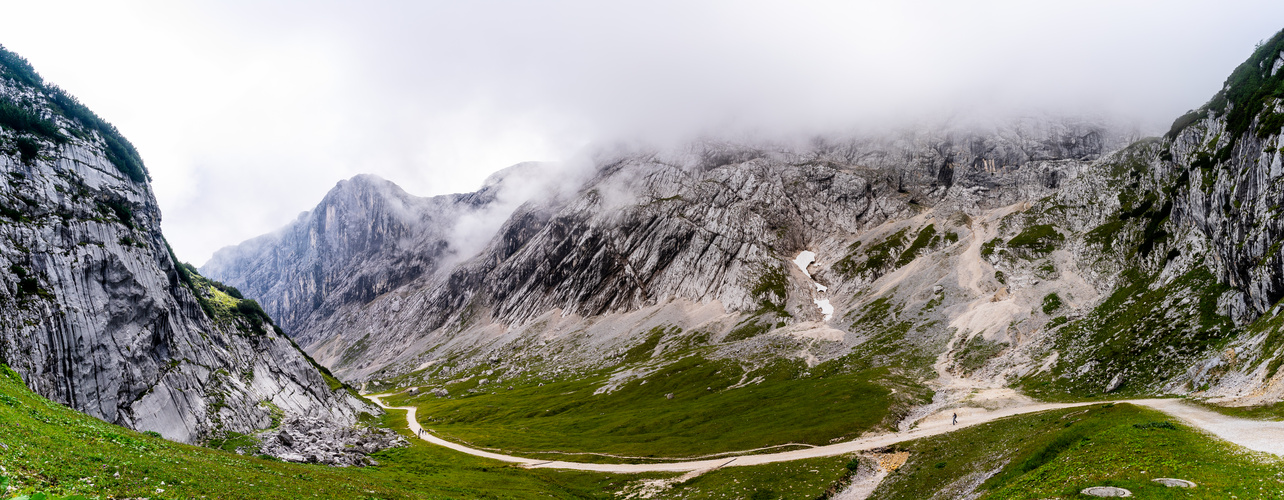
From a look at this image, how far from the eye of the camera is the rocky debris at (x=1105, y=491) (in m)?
27.1

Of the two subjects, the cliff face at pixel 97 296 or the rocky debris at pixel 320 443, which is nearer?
the cliff face at pixel 97 296

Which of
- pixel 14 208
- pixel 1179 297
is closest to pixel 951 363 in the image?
pixel 1179 297

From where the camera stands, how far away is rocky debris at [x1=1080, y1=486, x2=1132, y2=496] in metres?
27.1

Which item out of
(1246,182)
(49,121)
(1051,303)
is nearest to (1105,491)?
(1246,182)

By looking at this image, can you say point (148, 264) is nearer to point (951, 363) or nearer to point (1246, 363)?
point (1246, 363)

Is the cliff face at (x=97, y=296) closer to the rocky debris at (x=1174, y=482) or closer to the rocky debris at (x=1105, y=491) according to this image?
the rocky debris at (x=1105, y=491)

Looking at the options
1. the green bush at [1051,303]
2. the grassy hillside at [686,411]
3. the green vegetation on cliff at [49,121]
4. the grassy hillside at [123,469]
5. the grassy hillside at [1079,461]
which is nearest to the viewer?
the grassy hillside at [123,469]

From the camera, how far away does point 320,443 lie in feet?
236

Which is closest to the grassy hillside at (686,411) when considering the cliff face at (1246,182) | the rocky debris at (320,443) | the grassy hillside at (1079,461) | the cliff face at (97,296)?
the grassy hillside at (1079,461)

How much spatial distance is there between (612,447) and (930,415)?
5480 cm

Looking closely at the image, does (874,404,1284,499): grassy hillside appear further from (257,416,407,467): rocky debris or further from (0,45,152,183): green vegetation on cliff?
(0,45,152,183): green vegetation on cliff

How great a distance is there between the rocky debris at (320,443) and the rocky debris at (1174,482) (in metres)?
73.2

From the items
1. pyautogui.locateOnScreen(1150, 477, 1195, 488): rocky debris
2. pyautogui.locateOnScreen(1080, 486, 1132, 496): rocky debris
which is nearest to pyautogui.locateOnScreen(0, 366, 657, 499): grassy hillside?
pyautogui.locateOnScreen(1080, 486, 1132, 496): rocky debris

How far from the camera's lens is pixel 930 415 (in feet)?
292
